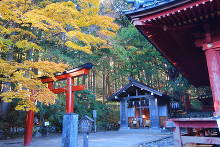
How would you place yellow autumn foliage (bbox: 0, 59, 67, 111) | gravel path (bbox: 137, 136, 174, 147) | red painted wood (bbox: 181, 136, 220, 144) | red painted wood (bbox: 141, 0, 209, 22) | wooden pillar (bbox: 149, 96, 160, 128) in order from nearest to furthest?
red painted wood (bbox: 141, 0, 209, 22) → red painted wood (bbox: 181, 136, 220, 144) → yellow autumn foliage (bbox: 0, 59, 67, 111) → gravel path (bbox: 137, 136, 174, 147) → wooden pillar (bbox: 149, 96, 160, 128)

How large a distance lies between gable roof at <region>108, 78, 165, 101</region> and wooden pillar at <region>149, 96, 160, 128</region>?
33.0 inches

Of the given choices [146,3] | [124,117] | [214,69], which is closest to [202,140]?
[214,69]

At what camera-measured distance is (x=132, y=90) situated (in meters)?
18.5

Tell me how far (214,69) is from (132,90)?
1453cm

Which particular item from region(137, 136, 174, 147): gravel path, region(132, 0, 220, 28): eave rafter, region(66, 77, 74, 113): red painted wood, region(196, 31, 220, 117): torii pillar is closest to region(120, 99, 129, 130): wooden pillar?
region(137, 136, 174, 147): gravel path

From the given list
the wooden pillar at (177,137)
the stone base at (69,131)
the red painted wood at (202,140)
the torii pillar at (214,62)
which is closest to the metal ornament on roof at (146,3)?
the torii pillar at (214,62)

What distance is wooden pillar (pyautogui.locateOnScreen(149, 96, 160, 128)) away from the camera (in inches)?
656

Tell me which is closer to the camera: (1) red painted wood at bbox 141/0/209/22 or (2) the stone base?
(1) red painted wood at bbox 141/0/209/22

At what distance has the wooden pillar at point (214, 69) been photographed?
3.94m

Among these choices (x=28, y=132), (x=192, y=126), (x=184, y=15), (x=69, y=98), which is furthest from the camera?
(x=28, y=132)

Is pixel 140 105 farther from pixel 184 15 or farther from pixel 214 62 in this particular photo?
pixel 184 15

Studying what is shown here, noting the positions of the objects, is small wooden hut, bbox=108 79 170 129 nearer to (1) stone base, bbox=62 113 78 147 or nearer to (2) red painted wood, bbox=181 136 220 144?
(1) stone base, bbox=62 113 78 147

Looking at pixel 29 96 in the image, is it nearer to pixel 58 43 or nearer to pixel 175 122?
pixel 175 122

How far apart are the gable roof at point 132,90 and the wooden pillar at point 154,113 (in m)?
0.84
